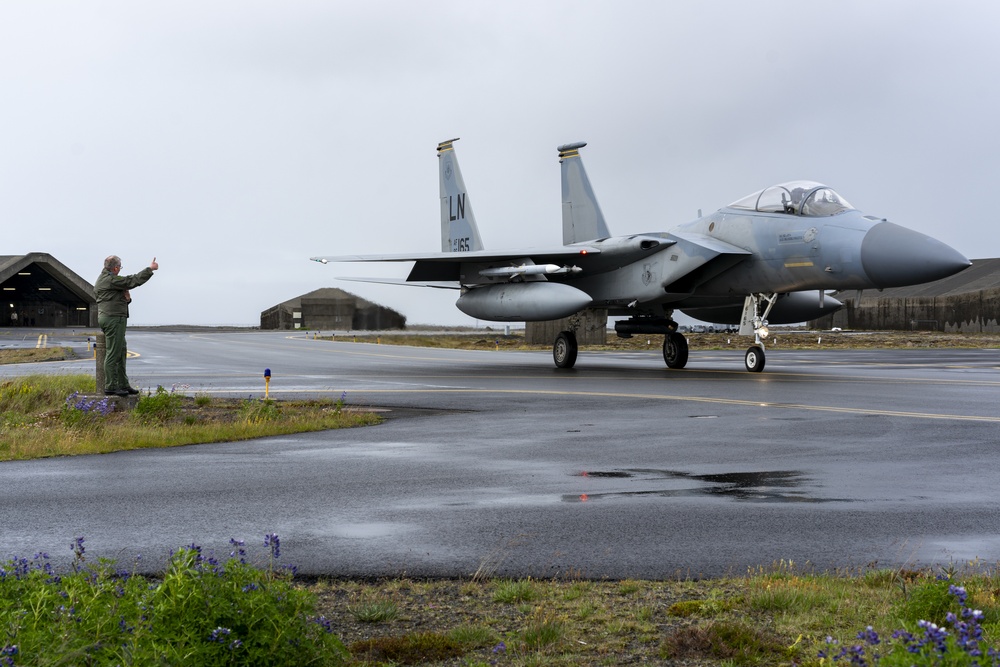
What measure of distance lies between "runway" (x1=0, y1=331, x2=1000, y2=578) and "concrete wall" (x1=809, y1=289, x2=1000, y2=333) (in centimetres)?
5428

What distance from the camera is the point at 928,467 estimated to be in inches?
350

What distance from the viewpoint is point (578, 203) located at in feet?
92.5

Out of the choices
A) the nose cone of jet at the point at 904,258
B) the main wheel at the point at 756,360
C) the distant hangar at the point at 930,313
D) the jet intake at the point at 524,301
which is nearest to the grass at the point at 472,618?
the nose cone of jet at the point at 904,258

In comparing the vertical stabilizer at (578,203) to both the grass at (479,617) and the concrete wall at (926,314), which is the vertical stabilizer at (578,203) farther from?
the concrete wall at (926,314)

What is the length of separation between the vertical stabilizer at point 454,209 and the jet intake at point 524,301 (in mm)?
5488

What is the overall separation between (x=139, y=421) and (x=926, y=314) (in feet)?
222

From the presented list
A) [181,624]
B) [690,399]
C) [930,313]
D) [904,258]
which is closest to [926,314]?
[930,313]

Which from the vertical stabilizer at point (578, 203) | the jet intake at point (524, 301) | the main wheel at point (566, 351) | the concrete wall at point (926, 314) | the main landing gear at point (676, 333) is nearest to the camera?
the main landing gear at point (676, 333)

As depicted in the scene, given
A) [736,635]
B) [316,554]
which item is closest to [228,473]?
[316,554]

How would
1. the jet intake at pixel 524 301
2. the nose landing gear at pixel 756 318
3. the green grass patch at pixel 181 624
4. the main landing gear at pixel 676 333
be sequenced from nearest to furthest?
the green grass patch at pixel 181 624 → the nose landing gear at pixel 756 318 → the main landing gear at pixel 676 333 → the jet intake at pixel 524 301

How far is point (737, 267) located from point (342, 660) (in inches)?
747

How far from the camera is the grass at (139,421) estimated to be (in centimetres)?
1089

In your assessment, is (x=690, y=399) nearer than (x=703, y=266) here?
Yes

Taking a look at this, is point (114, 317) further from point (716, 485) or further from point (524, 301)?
point (524, 301)
